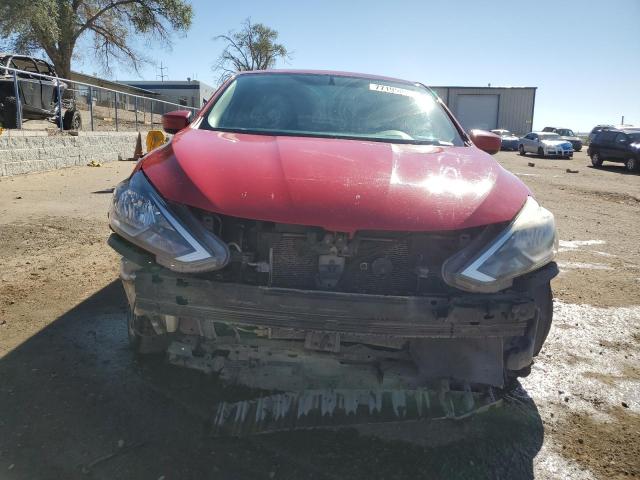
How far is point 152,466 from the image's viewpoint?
2125 millimetres

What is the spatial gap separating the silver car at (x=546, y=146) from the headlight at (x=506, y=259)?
30074 millimetres

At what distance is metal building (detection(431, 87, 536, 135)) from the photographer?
4359 cm

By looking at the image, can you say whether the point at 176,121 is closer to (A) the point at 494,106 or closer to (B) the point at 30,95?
(B) the point at 30,95

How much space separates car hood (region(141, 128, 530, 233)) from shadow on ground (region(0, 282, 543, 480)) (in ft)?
3.28

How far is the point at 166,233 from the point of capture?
2168mm

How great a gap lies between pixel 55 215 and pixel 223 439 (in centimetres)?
529

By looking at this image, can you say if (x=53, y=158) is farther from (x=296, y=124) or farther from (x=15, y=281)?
(x=296, y=124)

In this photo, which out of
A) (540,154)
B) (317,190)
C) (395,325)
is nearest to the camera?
(395,325)

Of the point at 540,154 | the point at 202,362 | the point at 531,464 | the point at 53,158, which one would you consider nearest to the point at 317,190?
the point at 202,362

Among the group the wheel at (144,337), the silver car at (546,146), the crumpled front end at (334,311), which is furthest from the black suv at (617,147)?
the wheel at (144,337)

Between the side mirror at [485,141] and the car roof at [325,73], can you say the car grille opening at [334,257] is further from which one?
the car roof at [325,73]

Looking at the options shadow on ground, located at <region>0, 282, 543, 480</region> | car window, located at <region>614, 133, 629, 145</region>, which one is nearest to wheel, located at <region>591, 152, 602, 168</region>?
car window, located at <region>614, 133, 629, 145</region>

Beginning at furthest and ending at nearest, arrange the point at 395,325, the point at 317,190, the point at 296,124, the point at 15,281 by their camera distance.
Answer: the point at 15,281
the point at 296,124
the point at 317,190
the point at 395,325

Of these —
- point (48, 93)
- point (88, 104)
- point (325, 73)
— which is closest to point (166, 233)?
point (325, 73)
